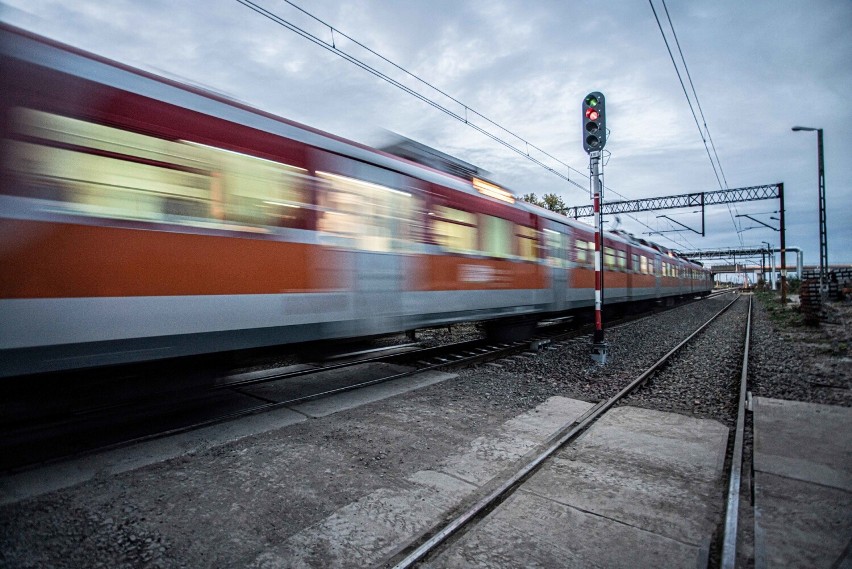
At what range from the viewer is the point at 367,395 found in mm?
5688

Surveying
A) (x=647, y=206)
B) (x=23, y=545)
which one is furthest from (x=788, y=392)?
(x=647, y=206)

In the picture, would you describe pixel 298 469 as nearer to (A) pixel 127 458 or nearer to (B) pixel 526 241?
(A) pixel 127 458

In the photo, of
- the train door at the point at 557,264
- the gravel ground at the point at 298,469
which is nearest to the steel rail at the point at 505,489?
the gravel ground at the point at 298,469

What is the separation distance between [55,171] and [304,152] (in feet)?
7.63

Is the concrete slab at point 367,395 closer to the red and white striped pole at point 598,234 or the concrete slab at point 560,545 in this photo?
the concrete slab at point 560,545

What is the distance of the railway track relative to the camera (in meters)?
3.63

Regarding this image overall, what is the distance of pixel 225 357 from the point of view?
4.43m

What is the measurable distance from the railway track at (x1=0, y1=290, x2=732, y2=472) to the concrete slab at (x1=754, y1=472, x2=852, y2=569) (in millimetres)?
4335

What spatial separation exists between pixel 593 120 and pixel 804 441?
19.3 feet

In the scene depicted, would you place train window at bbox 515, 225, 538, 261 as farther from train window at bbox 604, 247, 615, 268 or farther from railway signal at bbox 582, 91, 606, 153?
train window at bbox 604, 247, 615, 268

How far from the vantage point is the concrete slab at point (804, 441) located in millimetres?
3383

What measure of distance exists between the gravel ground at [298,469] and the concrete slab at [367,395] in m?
0.20

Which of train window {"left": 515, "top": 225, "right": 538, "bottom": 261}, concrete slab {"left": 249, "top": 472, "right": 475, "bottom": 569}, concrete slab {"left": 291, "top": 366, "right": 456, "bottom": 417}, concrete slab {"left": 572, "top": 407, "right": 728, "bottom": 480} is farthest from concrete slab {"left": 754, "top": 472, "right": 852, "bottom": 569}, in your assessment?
train window {"left": 515, "top": 225, "right": 538, "bottom": 261}

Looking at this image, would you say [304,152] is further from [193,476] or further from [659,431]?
[659,431]
